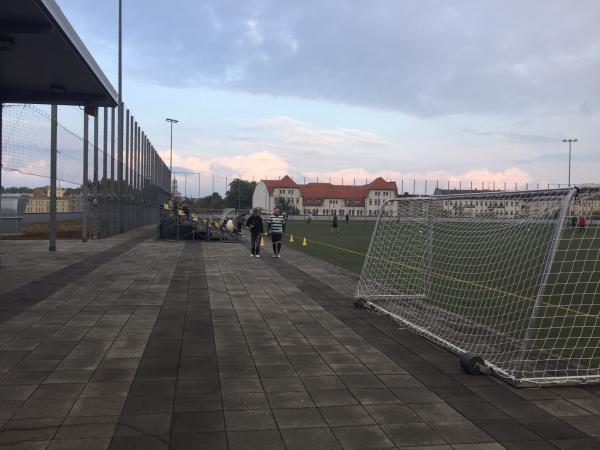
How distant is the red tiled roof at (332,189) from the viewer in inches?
4825

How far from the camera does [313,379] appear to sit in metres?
5.21

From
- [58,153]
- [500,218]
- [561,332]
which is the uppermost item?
[58,153]

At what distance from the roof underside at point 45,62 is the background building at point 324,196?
106 m

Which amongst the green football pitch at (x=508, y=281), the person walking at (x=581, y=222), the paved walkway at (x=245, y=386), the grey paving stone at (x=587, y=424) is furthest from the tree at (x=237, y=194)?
the grey paving stone at (x=587, y=424)

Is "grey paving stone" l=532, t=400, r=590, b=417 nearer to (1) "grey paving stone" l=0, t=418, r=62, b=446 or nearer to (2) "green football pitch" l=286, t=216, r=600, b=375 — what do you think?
(2) "green football pitch" l=286, t=216, r=600, b=375

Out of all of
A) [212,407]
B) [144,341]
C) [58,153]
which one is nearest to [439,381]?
[212,407]

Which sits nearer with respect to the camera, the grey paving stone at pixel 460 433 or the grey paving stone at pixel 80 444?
the grey paving stone at pixel 80 444

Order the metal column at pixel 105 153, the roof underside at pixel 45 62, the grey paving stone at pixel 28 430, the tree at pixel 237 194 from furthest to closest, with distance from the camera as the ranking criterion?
the tree at pixel 237 194
the metal column at pixel 105 153
the roof underside at pixel 45 62
the grey paving stone at pixel 28 430

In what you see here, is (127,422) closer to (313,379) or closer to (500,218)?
(313,379)

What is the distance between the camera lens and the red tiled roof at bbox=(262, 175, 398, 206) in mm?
122562

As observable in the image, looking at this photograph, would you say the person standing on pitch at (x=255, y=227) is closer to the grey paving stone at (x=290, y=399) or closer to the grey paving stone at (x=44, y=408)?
the grey paving stone at (x=290, y=399)

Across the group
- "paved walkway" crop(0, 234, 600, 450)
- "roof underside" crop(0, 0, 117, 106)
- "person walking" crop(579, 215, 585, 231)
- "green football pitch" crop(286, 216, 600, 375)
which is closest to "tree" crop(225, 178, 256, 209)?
"roof underside" crop(0, 0, 117, 106)

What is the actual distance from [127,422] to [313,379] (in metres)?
1.81

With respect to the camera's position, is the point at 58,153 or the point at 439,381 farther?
the point at 58,153
